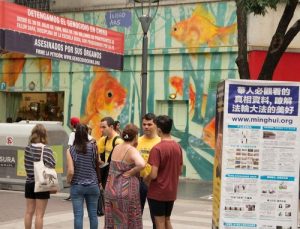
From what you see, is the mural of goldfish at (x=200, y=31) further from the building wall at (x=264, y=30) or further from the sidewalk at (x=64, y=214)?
the sidewalk at (x=64, y=214)

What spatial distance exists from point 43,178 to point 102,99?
1273cm

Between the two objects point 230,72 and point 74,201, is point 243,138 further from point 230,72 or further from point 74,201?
point 230,72

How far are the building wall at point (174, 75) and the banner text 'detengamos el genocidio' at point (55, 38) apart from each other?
2.10 meters

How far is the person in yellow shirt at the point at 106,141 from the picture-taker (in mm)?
9648

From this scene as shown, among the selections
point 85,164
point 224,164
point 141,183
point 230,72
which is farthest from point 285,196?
point 230,72

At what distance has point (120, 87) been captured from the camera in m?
20.3

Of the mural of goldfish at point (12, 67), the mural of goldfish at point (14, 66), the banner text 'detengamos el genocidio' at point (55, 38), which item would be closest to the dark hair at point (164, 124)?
the banner text 'detengamos el genocidio' at point (55, 38)

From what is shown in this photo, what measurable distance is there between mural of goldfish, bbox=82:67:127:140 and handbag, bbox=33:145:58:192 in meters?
12.2

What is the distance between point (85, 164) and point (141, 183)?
778mm

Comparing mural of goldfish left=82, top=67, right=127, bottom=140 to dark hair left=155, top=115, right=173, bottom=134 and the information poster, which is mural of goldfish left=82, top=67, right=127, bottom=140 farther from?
the information poster

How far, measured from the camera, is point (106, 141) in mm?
10172

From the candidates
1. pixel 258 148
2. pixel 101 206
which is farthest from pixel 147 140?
pixel 258 148

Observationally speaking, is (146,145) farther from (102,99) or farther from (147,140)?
(102,99)

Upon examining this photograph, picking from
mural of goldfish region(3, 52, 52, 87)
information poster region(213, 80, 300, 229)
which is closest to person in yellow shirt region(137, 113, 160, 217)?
information poster region(213, 80, 300, 229)
